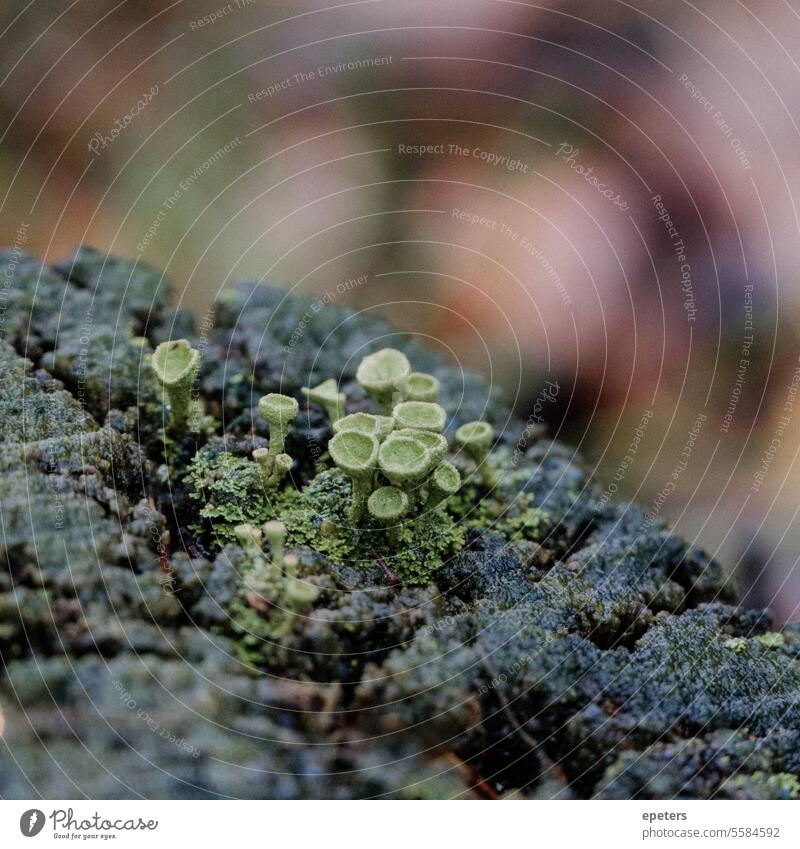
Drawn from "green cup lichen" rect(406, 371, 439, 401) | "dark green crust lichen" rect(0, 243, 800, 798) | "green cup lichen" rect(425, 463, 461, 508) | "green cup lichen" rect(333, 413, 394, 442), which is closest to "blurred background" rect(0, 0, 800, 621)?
"dark green crust lichen" rect(0, 243, 800, 798)

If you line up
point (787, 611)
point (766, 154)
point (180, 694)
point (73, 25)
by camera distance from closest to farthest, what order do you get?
1. point (180, 694)
2. point (787, 611)
3. point (73, 25)
4. point (766, 154)

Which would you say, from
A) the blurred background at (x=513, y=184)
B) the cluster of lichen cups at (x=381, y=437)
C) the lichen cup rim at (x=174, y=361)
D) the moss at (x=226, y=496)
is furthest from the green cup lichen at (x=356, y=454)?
the blurred background at (x=513, y=184)

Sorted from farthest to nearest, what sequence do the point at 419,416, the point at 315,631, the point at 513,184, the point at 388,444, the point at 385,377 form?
the point at 513,184
the point at 385,377
the point at 419,416
the point at 388,444
the point at 315,631

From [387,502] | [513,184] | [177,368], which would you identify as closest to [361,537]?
[387,502]

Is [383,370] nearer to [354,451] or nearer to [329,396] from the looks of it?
[329,396]

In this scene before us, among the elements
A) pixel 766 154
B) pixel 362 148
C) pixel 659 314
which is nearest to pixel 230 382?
pixel 362 148

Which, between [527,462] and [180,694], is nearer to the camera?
[180,694]
